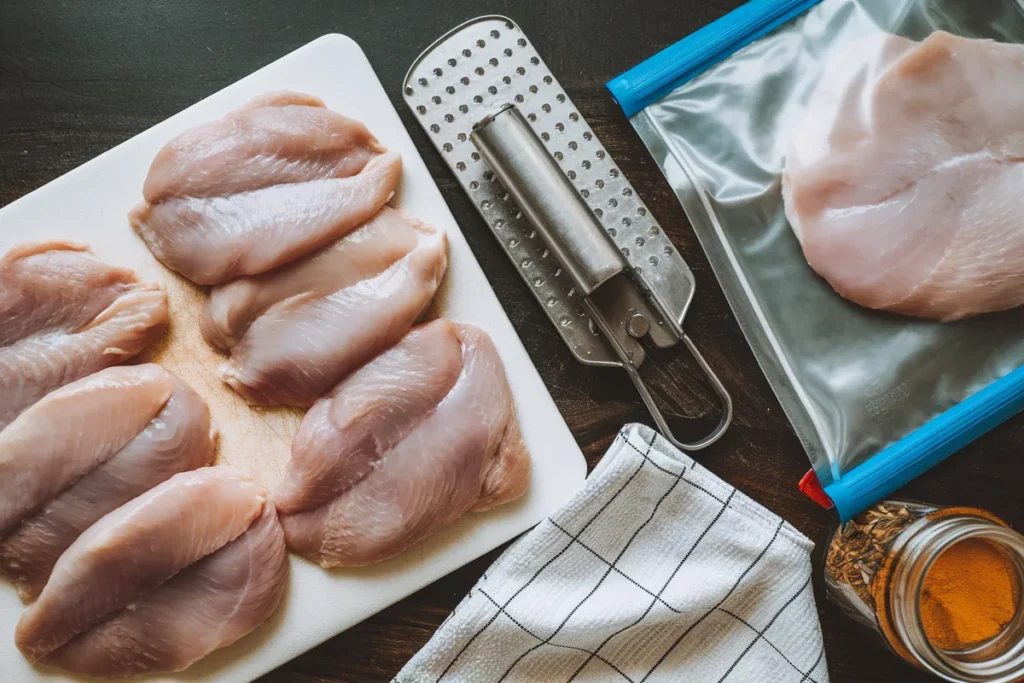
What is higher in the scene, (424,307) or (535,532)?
(424,307)

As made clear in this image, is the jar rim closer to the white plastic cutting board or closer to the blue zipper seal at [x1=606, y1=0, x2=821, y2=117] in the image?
the white plastic cutting board

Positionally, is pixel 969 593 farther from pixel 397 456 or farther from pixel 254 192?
pixel 254 192

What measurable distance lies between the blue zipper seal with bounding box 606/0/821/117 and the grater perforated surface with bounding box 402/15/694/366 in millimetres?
101

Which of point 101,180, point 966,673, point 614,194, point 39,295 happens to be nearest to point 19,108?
point 101,180

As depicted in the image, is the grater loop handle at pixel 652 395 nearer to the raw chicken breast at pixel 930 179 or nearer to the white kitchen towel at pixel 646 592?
the white kitchen towel at pixel 646 592

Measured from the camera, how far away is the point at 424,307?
3.68 ft

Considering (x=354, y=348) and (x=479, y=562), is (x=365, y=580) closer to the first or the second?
(x=479, y=562)

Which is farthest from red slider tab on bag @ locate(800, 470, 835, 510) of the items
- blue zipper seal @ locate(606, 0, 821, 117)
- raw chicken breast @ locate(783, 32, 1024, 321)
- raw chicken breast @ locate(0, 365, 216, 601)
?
raw chicken breast @ locate(0, 365, 216, 601)

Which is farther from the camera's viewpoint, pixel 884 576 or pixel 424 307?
pixel 424 307

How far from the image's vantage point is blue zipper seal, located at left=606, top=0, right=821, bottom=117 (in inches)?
46.6

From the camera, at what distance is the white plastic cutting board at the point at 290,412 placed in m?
1.12

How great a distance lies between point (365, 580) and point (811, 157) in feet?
3.23

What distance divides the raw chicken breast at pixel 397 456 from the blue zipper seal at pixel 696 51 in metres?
0.51

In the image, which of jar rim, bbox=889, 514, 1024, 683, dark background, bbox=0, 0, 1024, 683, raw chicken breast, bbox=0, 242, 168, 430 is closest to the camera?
jar rim, bbox=889, 514, 1024, 683
